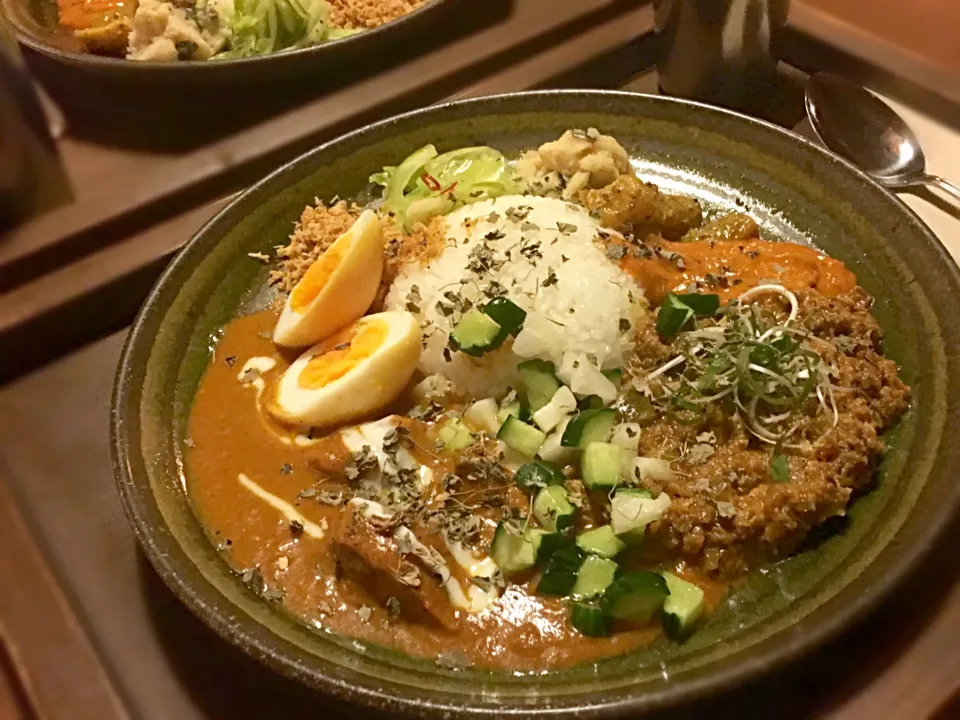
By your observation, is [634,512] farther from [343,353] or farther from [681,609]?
[343,353]

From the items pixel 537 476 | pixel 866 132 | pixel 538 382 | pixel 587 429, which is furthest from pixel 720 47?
pixel 537 476

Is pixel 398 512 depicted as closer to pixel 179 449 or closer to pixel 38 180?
pixel 179 449

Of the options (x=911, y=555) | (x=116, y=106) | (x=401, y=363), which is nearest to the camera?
(x=911, y=555)

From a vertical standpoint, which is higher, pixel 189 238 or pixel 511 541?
pixel 189 238

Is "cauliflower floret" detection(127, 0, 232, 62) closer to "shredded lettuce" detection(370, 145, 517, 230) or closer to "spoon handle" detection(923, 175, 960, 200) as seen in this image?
"shredded lettuce" detection(370, 145, 517, 230)

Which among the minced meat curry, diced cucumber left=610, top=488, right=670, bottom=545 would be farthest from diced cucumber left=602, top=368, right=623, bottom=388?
diced cucumber left=610, top=488, right=670, bottom=545

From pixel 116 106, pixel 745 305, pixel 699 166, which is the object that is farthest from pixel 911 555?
pixel 116 106

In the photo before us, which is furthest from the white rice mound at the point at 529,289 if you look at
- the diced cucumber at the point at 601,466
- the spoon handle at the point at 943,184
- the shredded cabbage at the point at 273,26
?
the shredded cabbage at the point at 273,26

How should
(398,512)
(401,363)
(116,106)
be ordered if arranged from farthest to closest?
(116,106) < (401,363) < (398,512)
